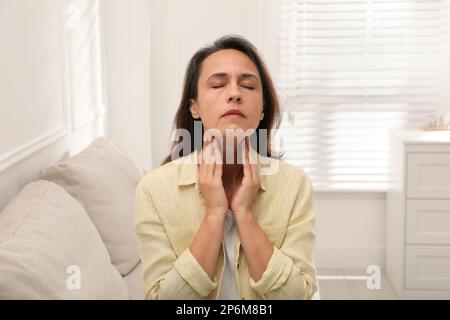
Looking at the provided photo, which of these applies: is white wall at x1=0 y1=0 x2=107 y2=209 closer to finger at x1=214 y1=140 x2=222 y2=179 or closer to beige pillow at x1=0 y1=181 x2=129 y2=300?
beige pillow at x1=0 y1=181 x2=129 y2=300

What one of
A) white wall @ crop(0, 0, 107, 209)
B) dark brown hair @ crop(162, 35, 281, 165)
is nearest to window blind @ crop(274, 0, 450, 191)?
white wall @ crop(0, 0, 107, 209)

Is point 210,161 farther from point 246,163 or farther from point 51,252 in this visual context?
point 51,252

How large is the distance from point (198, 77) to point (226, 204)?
202 mm

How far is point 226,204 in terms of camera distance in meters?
0.89

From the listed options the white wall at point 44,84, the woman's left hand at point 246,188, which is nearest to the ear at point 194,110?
the woman's left hand at point 246,188

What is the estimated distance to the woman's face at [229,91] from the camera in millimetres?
835

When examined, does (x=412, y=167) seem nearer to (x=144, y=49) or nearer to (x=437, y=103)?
(x=437, y=103)

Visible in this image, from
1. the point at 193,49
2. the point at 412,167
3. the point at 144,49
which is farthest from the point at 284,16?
the point at 412,167

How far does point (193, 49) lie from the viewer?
11.4 feet

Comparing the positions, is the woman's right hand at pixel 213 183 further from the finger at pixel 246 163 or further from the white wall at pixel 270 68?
the white wall at pixel 270 68

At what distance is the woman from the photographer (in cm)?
87

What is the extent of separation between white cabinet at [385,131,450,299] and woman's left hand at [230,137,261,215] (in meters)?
2.19

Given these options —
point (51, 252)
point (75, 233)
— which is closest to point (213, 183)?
point (51, 252)

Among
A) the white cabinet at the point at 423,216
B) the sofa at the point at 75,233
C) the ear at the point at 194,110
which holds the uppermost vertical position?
the ear at the point at 194,110
